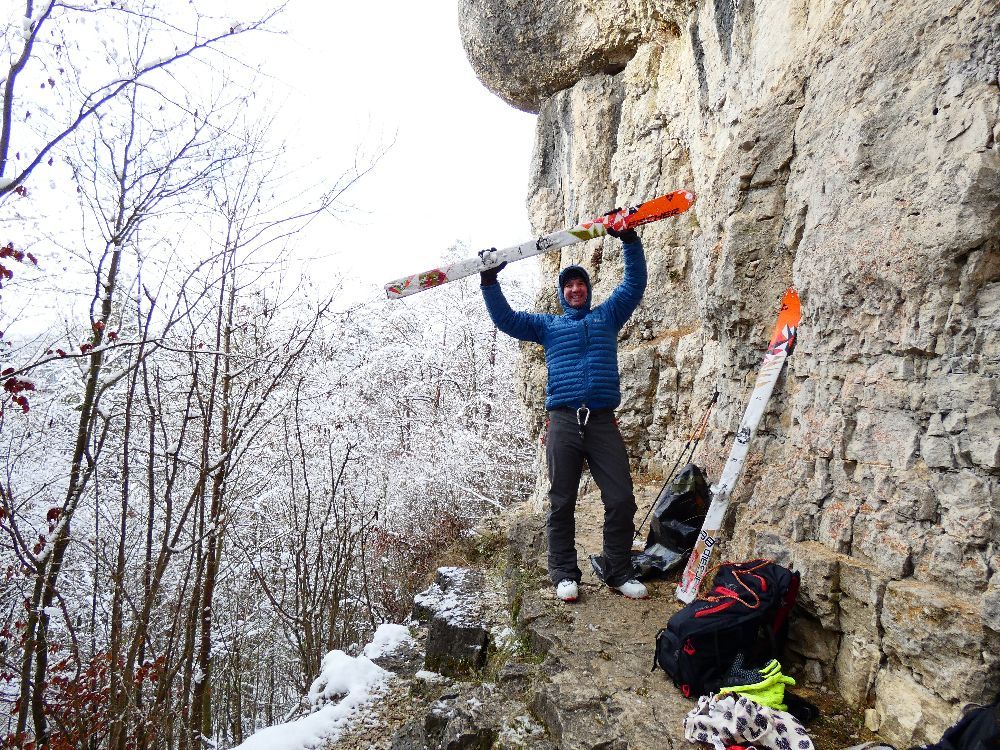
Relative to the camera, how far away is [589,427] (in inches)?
142

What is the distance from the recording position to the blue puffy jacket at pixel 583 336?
360 centimetres

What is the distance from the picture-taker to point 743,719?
6.93 ft

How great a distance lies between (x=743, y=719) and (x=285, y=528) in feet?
30.0

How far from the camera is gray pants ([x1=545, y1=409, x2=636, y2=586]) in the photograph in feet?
11.7

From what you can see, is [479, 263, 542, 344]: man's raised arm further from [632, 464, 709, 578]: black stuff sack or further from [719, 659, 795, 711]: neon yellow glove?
[719, 659, 795, 711]: neon yellow glove

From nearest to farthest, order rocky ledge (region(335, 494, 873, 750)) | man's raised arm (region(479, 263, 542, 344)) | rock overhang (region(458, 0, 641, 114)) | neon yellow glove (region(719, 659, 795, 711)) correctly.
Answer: neon yellow glove (region(719, 659, 795, 711)) → rocky ledge (region(335, 494, 873, 750)) → man's raised arm (region(479, 263, 542, 344)) → rock overhang (region(458, 0, 641, 114))

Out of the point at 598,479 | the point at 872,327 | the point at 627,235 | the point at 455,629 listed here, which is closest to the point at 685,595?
the point at 598,479

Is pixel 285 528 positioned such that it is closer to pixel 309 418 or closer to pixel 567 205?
pixel 309 418

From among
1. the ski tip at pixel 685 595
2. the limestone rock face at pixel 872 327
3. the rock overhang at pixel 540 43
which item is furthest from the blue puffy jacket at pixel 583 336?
the rock overhang at pixel 540 43

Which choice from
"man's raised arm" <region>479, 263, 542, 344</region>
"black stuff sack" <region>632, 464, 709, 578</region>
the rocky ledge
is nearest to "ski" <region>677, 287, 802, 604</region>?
the rocky ledge

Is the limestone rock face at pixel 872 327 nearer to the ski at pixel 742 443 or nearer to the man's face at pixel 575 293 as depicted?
the ski at pixel 742 443

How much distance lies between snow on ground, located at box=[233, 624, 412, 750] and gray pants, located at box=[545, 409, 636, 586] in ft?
5.47

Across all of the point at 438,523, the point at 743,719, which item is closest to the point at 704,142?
the point at 743,719

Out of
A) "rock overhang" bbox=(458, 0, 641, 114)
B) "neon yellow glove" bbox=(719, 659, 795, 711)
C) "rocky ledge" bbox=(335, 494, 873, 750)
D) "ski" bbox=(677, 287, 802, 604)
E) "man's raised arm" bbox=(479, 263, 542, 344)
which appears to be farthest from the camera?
"rock overhang" bbox=(458, 0, 641, 114)
